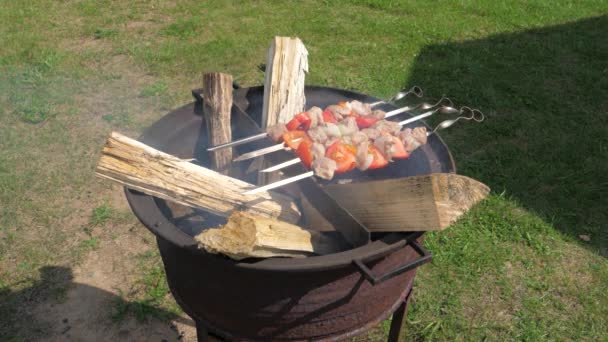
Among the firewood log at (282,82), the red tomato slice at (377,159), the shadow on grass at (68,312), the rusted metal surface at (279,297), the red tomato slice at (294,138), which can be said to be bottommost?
the shadow on grass at (68,312)

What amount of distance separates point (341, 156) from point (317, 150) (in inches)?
4.6

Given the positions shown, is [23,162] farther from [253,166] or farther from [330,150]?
[330,150]

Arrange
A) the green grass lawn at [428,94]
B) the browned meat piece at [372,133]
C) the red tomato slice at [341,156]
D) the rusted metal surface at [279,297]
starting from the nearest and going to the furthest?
the rusted metal surface at [279,297] < the red tomato slice at [341,156] < the browned meat piece at [372,133] < the green grass lawn at [428,94]

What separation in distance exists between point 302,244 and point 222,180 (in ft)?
1.46

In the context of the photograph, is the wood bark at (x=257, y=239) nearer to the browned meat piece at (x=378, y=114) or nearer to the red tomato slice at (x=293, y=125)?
the red tomato slice at (x=293, y=125)

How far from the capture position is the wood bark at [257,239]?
1.67 meters

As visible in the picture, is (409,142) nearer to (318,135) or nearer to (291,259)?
(318,135)

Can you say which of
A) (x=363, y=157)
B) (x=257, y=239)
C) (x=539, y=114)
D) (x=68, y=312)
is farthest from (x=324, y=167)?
(x=539, y=114)

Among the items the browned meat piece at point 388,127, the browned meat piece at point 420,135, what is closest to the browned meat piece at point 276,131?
the browned meat piece at point 388,127

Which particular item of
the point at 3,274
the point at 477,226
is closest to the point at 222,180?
the point at 3,274

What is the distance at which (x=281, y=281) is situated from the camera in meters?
1.93

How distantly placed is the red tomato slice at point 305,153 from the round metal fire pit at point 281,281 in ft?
1.68

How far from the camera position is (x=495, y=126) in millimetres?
5562

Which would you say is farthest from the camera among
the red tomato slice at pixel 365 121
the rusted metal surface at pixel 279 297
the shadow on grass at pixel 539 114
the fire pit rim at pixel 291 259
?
the shadow on grass at pixel 539 114
